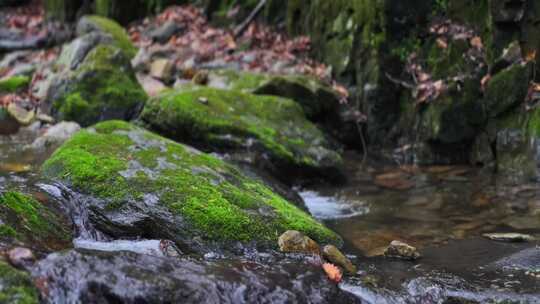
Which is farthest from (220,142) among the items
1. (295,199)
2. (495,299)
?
(495,299)

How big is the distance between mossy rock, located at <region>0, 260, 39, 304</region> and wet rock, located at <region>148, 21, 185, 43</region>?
11.3m

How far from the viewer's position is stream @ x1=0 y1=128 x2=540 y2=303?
129 inches

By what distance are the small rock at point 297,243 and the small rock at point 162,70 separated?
693 cm

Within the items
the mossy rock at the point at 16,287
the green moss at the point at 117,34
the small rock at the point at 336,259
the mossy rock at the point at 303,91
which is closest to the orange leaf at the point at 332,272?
the small rock at the point at 336,259

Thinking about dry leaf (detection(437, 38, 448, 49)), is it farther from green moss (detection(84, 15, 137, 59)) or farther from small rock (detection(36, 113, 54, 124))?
green moss (detection(84, 15, 137, 59))

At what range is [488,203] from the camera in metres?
6.31

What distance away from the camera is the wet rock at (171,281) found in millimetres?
3119

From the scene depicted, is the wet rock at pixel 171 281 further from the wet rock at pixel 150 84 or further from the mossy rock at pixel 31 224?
the wet rock at pixel 150 84

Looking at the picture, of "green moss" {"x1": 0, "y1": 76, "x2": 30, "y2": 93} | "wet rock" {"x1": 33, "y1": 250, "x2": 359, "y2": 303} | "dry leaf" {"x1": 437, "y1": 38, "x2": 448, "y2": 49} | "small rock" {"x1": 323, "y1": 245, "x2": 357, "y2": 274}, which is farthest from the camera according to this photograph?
"green moss" {"x1": 0, "y1": 76, "x2": 30, "y2": 93}

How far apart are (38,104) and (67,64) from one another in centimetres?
99

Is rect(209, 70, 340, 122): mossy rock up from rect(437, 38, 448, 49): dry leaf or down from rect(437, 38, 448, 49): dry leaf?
down

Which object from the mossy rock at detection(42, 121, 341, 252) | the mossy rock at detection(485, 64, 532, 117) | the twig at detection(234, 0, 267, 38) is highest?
the twig at detection(234, 0, 267, 38)

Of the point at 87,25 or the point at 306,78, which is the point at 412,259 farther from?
the point at 87,25

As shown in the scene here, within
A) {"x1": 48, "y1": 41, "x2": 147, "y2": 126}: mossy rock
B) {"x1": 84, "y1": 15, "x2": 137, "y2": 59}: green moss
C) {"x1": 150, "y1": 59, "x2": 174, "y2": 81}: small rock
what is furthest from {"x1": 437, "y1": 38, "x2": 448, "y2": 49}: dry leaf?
{"x1": 84, "y1": 15, "x2": 137, "y2": 59}: green moss
